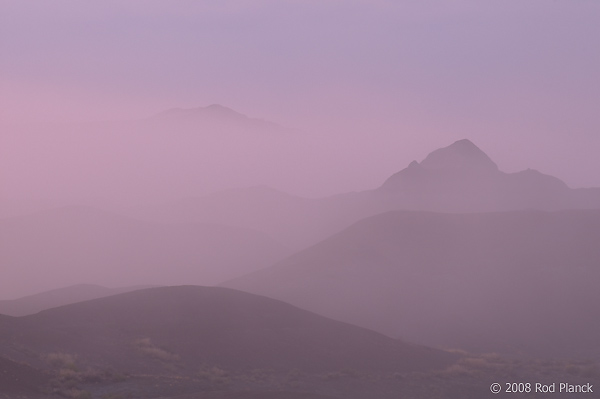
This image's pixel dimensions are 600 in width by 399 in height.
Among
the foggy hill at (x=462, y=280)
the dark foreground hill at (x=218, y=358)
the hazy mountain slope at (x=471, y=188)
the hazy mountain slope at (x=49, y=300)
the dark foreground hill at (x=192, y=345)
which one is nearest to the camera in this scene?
the dark foreground hill at (x=218, y=358)

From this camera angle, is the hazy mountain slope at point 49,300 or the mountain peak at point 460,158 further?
the mountain peak at point 460,158

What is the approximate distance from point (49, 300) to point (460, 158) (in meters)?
120

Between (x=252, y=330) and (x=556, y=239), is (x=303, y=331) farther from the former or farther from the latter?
(x=556, y=239)

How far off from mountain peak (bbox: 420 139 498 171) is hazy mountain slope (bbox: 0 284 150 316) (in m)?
107

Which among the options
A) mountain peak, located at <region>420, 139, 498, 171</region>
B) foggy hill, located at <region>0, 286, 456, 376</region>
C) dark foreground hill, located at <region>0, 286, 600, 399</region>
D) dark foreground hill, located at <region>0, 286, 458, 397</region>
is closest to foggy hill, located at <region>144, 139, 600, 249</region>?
mountain peak, located at <region>420, 139, 498, 171</region>

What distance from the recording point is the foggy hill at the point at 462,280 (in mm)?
59438

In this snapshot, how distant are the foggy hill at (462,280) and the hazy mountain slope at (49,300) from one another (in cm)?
1837

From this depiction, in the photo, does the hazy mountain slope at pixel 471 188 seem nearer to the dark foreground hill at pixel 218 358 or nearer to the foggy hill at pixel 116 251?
the foggy hill at pixel 116 251

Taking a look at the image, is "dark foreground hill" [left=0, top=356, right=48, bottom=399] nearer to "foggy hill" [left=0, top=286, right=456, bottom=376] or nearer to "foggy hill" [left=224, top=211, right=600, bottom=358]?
"foggy hill" [left=0, top=286, right=456, bottom=376]

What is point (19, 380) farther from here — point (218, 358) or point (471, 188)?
point (471, 188)

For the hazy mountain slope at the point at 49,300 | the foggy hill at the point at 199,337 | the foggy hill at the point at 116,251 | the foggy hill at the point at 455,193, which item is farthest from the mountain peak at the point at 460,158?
the foggy hill at the point at 199,337

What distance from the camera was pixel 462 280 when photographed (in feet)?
231

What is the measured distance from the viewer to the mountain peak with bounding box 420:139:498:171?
6225 inches

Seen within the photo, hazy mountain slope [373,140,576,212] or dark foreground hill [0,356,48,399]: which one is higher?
hazy mountain slope [373,140,576,212]
